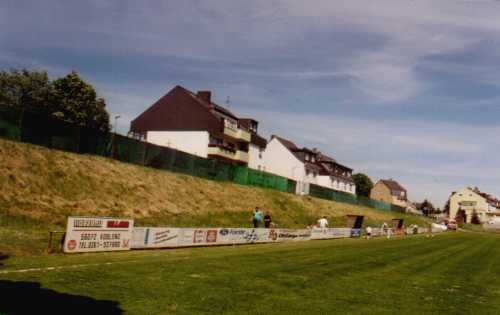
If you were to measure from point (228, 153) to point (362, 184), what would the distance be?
93006mm

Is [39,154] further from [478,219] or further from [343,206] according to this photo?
[478,219]

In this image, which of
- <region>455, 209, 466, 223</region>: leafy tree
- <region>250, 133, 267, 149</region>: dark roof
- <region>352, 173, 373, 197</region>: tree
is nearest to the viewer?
<region>250, 133, 267, 149</region>: dark roof

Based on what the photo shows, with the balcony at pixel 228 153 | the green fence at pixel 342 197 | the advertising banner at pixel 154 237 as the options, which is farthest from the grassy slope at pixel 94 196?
the green fence at pixel 342 197

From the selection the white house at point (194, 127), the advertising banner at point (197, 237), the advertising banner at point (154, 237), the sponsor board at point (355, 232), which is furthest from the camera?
the white house at point (194, 127)

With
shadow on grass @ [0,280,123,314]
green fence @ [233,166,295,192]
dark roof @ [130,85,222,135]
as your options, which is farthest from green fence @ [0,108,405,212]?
shadow on grass @ [0,280,123,314]

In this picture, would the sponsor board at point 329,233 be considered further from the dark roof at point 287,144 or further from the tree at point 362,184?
the tree at point 362,184

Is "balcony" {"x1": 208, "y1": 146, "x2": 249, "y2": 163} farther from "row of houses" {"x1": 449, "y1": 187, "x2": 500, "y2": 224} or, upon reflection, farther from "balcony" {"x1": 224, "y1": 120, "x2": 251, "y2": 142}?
"row of houses" {"x1": 449, "y1": 187, "x2": 500, "y2": 224}

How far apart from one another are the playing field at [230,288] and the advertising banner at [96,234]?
131 centimetres

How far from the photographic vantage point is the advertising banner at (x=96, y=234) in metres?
19.0

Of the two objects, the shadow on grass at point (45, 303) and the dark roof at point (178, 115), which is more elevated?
the dark roof at point (178, 115)

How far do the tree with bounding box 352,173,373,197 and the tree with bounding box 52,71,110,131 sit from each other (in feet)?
335

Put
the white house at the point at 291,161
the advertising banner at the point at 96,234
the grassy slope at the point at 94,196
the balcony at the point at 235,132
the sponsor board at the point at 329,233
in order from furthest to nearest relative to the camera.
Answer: the white house at the point at 291,161
the balcony at the point at 235,132
the sponsor board at the point at 329,233
the grassy slope at the point at 94,196
the advertising banner at the point at 96,234

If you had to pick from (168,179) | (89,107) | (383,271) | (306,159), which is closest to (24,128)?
(168,179)

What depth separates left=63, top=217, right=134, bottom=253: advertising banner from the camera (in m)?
19.0
